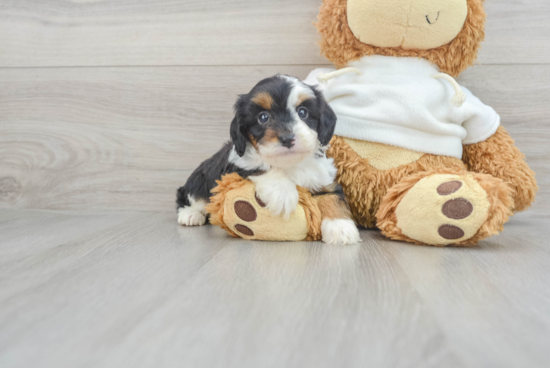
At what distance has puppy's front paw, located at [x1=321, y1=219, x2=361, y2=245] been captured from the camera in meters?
1.25

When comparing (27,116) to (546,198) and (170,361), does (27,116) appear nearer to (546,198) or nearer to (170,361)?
(170,361)

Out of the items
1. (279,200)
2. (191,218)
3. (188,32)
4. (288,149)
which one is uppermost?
(188,32)

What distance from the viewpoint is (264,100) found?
1197 millimetres

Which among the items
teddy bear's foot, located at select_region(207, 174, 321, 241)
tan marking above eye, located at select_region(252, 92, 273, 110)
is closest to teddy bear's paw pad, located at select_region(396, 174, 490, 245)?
teddy bear's foot, located at select_region(207, 174, 321, 241)

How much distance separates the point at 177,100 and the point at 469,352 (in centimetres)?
160

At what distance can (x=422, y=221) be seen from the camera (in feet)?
3.92

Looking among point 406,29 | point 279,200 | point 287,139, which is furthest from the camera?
point 406,29

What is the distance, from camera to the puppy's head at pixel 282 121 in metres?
1.16

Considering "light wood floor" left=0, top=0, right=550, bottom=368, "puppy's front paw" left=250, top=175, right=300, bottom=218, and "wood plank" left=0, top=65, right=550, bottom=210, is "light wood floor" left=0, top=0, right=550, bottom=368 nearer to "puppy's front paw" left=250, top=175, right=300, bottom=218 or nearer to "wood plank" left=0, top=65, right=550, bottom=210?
"wood plank" left=0, top=65, right=550, bottom=210

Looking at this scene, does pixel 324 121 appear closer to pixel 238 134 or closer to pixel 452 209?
pixel 238 134

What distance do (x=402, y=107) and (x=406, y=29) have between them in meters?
0.25

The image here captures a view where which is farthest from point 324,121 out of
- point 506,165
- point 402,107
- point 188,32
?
point 188,32

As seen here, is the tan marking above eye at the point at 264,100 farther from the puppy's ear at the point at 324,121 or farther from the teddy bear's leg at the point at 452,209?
the teddy bear's leg at the point at 452,209

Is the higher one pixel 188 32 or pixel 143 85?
pixel 188 32
